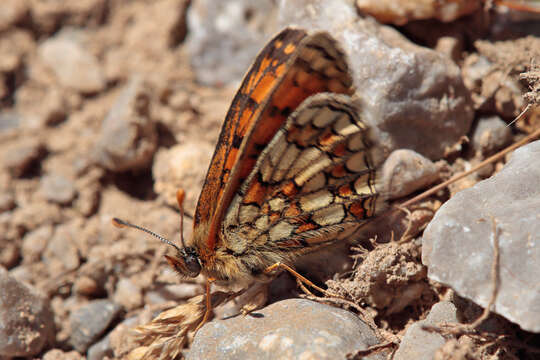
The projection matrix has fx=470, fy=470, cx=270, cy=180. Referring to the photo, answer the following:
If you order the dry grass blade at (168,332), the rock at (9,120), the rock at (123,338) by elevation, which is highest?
the rock at (9,120)

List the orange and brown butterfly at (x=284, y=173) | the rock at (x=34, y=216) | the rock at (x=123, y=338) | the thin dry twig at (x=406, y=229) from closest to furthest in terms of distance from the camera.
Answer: the orange and brown butterfly at (x=284, y=173)
the thin dry twig at (x=406, y=229)
the rock at (x=123, y=338)
the rock at (x=34, y=216)

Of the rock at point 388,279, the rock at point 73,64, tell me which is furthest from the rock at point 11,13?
the rock at point 388,279

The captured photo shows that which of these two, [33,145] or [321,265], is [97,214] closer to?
[33,145]

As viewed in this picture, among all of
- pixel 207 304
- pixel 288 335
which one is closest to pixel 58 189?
pixel 207 304

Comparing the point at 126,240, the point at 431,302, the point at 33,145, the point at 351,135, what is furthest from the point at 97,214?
the point at 431,302

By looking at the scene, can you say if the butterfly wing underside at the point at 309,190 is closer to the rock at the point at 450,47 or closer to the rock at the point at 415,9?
the rock at the point at 415,9

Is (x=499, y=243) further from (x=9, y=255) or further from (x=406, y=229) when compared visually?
(x=9, y=255)
